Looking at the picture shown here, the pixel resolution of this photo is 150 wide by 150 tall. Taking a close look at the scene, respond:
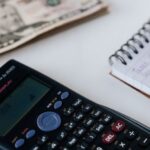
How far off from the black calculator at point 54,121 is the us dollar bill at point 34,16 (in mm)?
106

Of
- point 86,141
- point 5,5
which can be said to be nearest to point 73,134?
point 86,141

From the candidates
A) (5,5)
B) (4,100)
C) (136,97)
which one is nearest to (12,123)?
(4,100)

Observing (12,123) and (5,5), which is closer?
(12,123)

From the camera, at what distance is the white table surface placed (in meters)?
0.47

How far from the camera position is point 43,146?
1.35 ft

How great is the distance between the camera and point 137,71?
48 cm

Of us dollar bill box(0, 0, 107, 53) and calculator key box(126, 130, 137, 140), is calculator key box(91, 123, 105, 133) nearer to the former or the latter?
calculator key box(126, 130, 137, 140)

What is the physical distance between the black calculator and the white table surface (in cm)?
3

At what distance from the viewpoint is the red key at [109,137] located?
1.34 ft

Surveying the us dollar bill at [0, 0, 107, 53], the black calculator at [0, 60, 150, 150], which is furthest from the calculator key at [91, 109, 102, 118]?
the us dollar bill at [0, 0, 107, 53]

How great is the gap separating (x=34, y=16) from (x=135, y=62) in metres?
0.19

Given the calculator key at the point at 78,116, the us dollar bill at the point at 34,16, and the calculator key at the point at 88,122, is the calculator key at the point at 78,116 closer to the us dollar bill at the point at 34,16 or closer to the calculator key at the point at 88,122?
the calculator key at the point at 88,122

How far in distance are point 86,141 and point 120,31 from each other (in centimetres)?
20

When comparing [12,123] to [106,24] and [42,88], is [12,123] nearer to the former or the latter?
[42,88]
